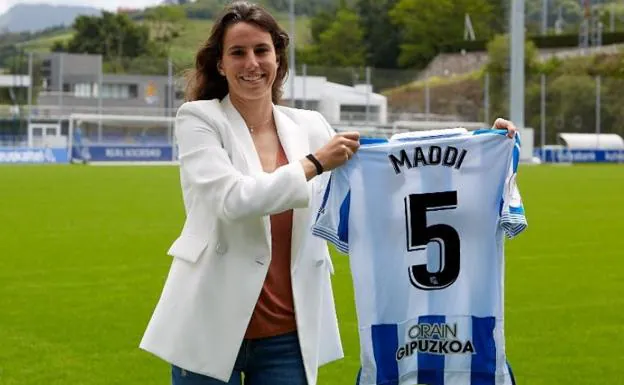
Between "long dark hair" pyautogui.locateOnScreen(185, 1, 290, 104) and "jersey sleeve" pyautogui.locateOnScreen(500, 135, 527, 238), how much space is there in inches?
33.1

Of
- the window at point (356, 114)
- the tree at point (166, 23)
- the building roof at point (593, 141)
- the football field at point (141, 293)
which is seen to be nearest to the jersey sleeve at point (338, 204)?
the football field at point (141, 293)

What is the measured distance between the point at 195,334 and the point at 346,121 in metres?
51.1

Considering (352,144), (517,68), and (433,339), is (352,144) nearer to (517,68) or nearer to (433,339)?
(433,339)

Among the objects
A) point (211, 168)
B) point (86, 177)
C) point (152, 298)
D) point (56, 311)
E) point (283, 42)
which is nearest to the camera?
point (211, 168)

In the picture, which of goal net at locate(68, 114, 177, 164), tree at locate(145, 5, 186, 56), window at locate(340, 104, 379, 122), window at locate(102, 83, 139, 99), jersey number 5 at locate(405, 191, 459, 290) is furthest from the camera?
tree at locate(145, 5, 186, 56)

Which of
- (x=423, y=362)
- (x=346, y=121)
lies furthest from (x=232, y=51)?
(x=346, y=121)

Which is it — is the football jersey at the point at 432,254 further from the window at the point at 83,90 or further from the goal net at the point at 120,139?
the window at the point at 83,90

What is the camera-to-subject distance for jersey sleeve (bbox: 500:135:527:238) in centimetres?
399

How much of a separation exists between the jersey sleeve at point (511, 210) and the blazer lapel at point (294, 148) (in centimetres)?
69

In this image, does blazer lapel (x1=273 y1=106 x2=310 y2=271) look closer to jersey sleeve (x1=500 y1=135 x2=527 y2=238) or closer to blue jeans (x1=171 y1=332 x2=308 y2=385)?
blue jeans (x1=171 y1=332 x2=308 y2=385)

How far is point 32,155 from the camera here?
4541 centimetres

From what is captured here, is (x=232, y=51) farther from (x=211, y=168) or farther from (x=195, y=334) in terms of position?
(x=195, y=334)

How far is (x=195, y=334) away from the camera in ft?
12.3

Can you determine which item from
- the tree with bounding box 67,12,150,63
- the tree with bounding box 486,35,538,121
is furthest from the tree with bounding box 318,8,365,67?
the tree with bounding box 486,35,538,121
